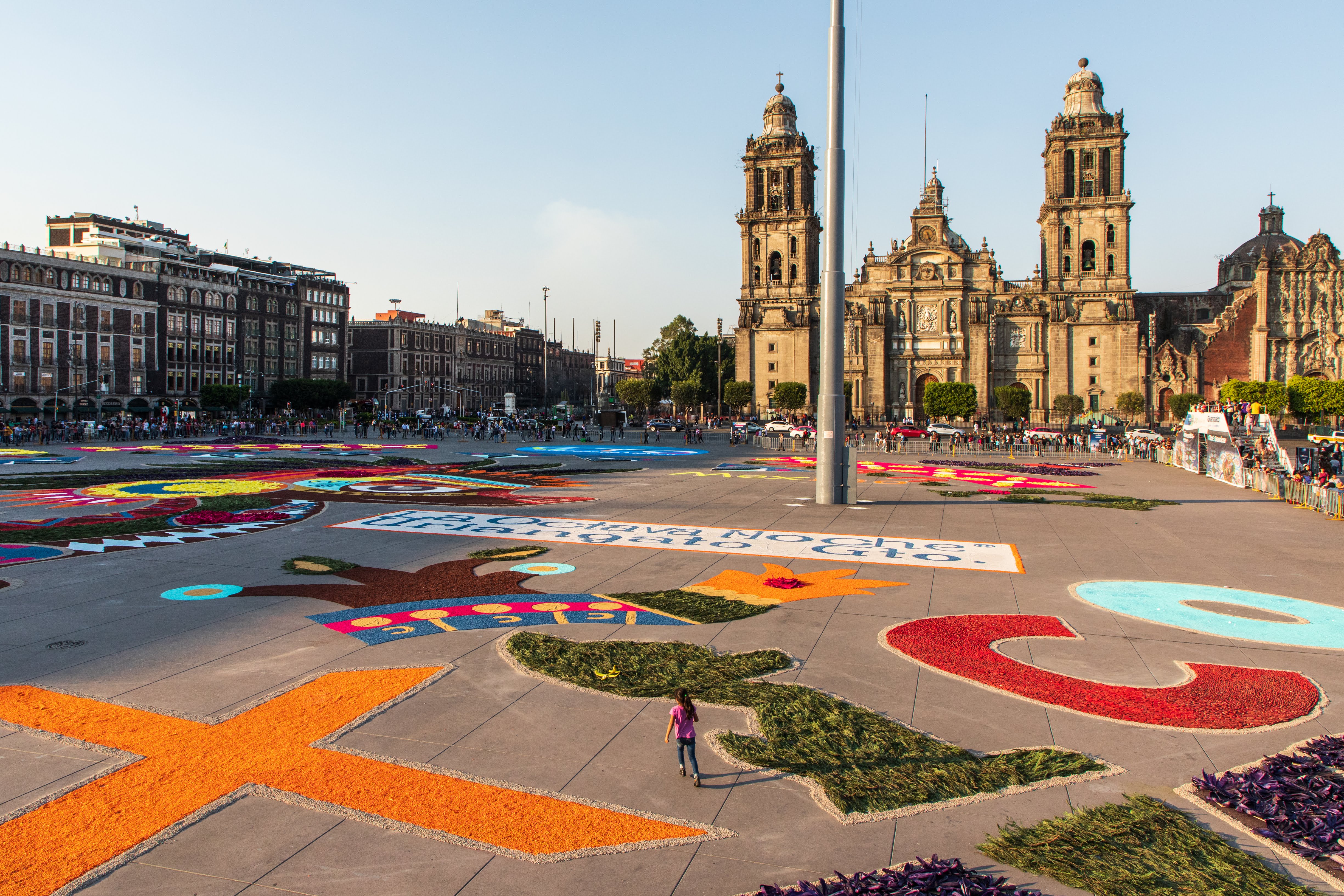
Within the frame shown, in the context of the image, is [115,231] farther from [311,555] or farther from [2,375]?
[311,555]

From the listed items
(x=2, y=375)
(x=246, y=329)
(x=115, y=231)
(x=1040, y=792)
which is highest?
(x=115, y=231)

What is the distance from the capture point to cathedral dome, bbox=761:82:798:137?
98.3 m

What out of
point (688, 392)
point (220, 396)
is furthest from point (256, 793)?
point (220, 396)

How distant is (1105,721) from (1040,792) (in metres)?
1.98

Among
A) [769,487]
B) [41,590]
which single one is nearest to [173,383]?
[769,487]

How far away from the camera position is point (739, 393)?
312ft

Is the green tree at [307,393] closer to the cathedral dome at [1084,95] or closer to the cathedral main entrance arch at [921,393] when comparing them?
the cathedral main entrance arch at [921,393]

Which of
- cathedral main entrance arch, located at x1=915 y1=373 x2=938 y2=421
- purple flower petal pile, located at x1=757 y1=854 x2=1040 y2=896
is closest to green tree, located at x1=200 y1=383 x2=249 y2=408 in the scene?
cathedral main entrance arch, located at x1=915 y1=373 x2=938 y2=421

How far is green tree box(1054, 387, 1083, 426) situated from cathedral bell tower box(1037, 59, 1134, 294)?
1325cm

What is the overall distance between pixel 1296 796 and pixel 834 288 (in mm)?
20019

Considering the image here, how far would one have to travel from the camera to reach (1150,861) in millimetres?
5945

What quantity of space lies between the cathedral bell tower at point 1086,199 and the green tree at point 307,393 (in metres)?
81.7

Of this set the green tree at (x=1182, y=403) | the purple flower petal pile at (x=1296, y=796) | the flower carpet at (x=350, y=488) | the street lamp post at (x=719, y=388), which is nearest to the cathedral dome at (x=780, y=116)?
the street lamp post at (x=719, y=388)

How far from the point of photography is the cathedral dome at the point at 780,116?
98275mm
